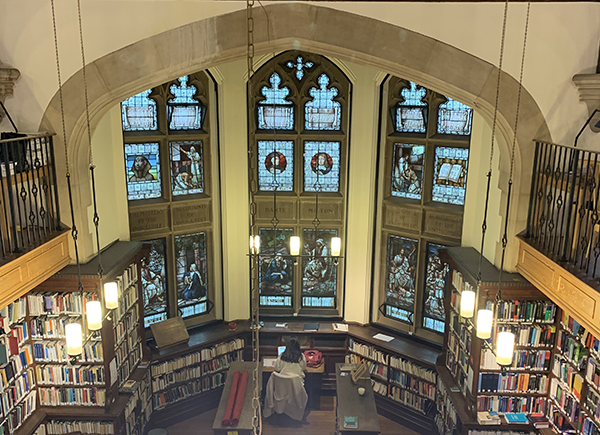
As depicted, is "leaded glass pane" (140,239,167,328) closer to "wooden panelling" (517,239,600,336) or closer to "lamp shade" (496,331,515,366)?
"wooden panelling" (517,239,600,336)

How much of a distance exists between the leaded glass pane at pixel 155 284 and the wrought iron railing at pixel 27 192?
2.37 m

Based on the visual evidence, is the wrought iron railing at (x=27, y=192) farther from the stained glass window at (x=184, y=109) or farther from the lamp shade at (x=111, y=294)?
the stained glass window at (x=184, y=109)

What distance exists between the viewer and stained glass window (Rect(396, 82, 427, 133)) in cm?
827

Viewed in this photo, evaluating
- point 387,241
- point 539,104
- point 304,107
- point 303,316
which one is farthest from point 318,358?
point 539,104

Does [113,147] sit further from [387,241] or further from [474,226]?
[474,226]

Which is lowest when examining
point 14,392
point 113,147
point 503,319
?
point 14,392

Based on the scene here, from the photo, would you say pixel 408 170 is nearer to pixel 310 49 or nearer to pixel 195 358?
pixel 310 49

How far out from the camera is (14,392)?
6113mm

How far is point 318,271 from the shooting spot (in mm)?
9359

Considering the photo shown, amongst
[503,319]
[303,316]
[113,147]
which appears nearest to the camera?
[503,319]

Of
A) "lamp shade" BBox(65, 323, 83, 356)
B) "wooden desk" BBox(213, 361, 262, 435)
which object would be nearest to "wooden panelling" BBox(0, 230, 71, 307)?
"lamp shade" BBox(65, 323, 83, 356)

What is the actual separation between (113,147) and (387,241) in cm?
439

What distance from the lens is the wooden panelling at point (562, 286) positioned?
4578mm

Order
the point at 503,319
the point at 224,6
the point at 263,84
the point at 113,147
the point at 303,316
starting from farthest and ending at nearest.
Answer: the point at 303,316 → the point at 263,84 → the point at 113,147 → the point at 503,319 → the point at 224,6
